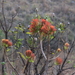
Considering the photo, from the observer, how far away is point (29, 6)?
1203 centimetres

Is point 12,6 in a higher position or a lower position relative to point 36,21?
lower

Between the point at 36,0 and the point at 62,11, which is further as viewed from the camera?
the point at 36,0

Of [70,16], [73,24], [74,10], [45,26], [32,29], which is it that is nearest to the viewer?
[45,26]

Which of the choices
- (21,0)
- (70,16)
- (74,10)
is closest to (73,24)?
(70,16)

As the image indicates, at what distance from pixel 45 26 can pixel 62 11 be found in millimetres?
10592

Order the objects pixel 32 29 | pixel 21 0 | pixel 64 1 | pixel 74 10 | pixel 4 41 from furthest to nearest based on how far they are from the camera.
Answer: pixel 64 1 < pixel 21 0 < pixel 74 10 < pixel 4 41 < pixel 32 29

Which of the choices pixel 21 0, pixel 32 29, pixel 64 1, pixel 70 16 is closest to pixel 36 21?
pixel 32 29

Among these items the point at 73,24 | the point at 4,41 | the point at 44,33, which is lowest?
the point at 73,24

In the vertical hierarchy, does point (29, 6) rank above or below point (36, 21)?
below

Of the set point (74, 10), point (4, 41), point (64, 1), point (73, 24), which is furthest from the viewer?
point (64, 1)

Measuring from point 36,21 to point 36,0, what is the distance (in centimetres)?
1216

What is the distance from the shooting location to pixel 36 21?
1.34m

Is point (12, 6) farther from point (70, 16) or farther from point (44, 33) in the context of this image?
point (44, 33)

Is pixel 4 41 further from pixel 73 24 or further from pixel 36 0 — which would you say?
pixel 36 0
